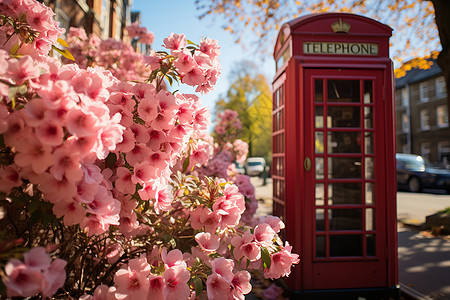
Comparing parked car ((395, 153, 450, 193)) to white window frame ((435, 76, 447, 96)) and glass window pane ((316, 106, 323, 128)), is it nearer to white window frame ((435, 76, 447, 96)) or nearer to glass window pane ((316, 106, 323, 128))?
glass window pane ((316, 106, 323, 128))

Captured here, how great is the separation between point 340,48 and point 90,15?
→ 7.26m

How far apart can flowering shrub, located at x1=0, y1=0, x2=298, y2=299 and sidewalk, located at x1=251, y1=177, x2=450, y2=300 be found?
306cm

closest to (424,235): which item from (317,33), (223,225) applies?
(317,33)

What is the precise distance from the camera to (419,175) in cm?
1292

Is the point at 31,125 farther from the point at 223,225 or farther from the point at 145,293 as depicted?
the point at 223,225

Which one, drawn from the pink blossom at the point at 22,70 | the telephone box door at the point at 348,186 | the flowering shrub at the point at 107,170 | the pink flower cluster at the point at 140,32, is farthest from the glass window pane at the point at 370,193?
the pink flower cluster at the point at 140,32

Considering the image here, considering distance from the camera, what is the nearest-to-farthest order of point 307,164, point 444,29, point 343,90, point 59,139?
point 59,139, point 307,164, point 343,90, point 444,29

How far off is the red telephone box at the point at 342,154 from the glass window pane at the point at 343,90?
1 centimetres

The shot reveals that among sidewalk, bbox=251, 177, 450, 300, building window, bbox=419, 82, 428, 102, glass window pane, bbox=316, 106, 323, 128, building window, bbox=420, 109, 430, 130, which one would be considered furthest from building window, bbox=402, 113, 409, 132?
glass window pane, bbox=316, 106, 323, 128

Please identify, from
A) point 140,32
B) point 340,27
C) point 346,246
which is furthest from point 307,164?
point 140,32

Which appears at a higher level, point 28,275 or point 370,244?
point 28,275

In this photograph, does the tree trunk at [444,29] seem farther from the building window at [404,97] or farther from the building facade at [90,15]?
the building window at [404,97]

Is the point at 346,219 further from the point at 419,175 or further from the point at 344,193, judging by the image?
the point at 419,175

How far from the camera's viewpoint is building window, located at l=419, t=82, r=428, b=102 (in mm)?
25922
